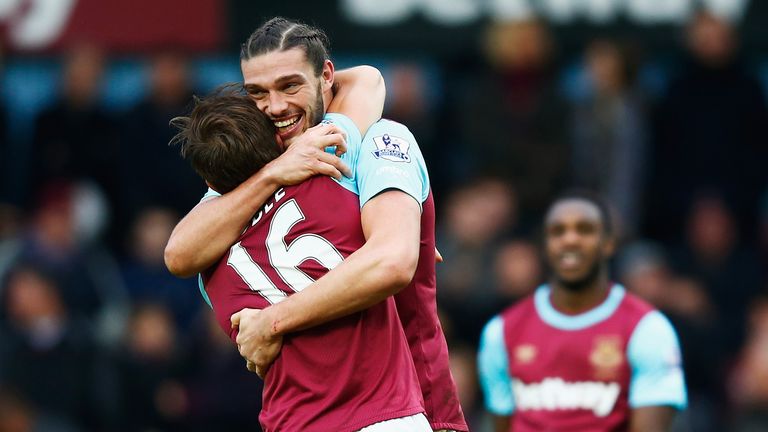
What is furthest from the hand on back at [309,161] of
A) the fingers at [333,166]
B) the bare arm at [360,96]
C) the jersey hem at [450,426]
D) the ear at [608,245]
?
A: the ear at [608,245]

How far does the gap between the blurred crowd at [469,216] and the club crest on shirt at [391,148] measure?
4.52 m

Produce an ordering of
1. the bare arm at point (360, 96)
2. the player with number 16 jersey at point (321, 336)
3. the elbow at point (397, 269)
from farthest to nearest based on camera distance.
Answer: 1. the bare arm at point (360, 96)
2. the player with number 16 jersey at point (321, 336)
3. the elbow at point (397, 269)

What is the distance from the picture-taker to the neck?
619 cm

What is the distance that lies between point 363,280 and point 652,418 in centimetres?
223

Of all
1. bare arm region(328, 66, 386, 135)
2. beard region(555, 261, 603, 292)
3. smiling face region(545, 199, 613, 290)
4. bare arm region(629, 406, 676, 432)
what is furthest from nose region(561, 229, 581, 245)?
bare arm region(328, 66, 386, 135)

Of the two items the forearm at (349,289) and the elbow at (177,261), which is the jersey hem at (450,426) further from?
the elbow at (177,261)

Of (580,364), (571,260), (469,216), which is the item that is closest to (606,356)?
(580,364)

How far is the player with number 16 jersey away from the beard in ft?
7.28

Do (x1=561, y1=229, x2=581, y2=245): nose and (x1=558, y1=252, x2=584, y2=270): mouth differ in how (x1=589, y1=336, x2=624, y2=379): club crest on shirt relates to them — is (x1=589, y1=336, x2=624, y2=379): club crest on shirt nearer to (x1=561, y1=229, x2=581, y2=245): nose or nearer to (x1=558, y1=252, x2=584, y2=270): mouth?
(x1=558, y1=252, x2=584, y2=270): mouth

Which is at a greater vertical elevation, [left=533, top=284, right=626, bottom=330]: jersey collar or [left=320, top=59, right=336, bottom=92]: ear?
[left=320, top=59, right=336, bottom=92]: ear

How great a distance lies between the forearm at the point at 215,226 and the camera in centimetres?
410

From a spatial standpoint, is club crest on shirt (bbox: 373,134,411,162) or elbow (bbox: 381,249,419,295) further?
club crest on shirt (bbox: 373,134,411,162)

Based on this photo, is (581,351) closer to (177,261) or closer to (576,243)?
(576,243)

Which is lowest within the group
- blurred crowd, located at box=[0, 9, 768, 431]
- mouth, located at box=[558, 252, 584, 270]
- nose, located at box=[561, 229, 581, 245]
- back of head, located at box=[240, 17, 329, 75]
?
blurred crowd, located at box=[0, 9, 768, 431]
